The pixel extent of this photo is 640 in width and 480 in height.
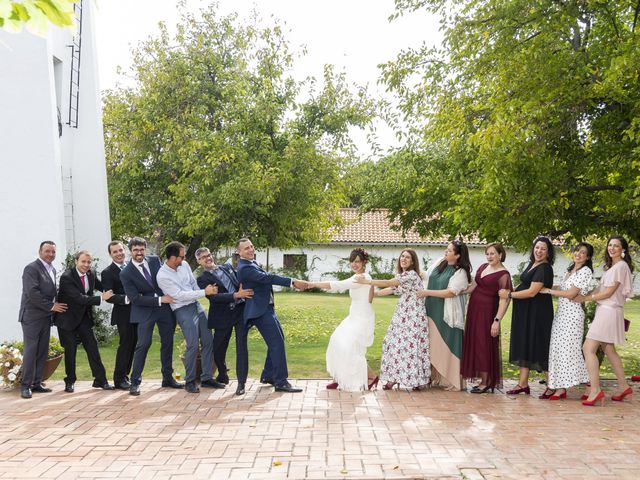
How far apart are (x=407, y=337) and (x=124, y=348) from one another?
12.5 ft

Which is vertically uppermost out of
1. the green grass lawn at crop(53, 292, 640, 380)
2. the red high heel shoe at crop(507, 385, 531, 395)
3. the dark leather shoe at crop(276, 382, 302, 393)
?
the dark leather shoe at crop(276, 382, 302, 393)

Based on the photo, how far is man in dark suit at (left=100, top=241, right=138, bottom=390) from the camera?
9.25 metres

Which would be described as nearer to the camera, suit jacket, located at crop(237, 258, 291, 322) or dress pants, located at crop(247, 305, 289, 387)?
suit jacket, located at crop(237, 258, 291, 322)

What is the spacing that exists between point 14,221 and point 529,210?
348 inches

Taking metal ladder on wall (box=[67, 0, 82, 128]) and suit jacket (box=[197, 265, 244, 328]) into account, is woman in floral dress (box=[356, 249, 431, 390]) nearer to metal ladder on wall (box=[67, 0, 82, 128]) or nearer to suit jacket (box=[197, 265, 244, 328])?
suit jacket (box=[197, 265, 244, 328])

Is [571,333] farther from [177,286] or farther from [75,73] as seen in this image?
[75,73]

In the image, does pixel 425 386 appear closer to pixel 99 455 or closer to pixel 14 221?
pixel 99 455

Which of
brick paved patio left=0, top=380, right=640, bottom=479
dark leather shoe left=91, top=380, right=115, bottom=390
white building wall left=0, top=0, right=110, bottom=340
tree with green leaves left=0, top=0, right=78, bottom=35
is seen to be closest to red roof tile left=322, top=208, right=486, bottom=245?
white building wall left=0, top=0, right=110, bottom=340

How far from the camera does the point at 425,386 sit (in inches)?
367

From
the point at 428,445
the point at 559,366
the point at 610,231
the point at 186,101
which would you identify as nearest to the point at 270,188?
the point at 186,101

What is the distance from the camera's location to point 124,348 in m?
9.34

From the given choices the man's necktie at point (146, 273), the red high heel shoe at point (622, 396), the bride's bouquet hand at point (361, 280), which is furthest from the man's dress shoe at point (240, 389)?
the red high heel shoe at point (622, 396)

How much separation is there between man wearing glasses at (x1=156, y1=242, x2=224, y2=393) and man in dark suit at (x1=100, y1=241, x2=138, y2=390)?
67 cm

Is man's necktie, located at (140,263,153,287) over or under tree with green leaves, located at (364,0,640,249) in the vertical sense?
under
